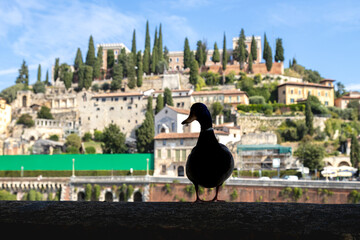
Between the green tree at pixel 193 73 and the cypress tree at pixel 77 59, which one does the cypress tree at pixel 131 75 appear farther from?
the cypress tree at pixel 77 59

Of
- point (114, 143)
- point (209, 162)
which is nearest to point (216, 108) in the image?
point (114, 143)

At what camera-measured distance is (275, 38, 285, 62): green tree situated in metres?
85.4

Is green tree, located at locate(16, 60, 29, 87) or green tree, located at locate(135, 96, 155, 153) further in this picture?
green tree, located at locate(16, 60, 29, 87)

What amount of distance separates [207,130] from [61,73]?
9172cm

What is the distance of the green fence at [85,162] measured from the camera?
Answer: 170 feet

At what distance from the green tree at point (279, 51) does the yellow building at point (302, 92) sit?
10116 millimetres

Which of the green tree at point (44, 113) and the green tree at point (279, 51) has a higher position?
the green tree at point (279, 51)

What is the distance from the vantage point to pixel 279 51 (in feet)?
282

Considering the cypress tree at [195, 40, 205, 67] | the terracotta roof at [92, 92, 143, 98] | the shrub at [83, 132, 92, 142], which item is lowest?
the shrub at [83, 132, 92, 142]

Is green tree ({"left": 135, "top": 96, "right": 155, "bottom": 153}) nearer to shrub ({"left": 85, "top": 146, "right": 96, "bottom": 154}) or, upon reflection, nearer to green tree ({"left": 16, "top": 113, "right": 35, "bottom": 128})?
shrub ({"left": 85, "top": 146, "right": 96, "bottom": 154})

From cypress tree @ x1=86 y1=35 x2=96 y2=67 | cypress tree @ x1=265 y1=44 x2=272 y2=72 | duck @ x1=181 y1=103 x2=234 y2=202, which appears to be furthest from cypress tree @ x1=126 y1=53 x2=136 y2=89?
duck @ x1=181 y1=103 x2=234 y2=202

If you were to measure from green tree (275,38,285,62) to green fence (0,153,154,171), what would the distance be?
44.1 metres

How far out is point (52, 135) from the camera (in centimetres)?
7188

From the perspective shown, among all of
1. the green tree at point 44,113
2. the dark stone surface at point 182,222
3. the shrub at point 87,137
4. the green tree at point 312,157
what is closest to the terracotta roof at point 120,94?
the shrub at point 87,137
